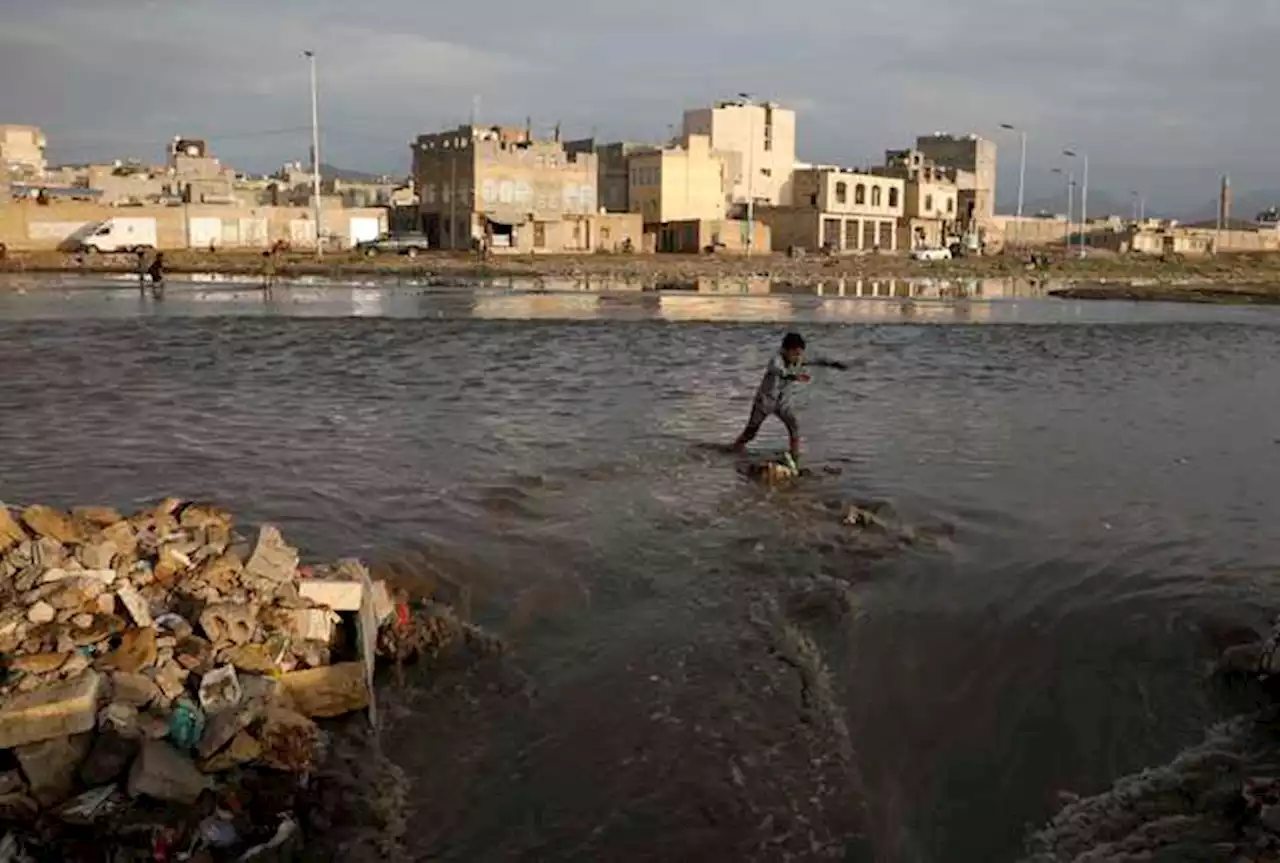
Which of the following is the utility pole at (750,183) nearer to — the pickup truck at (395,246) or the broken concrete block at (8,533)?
the pickup truck at (395,246)

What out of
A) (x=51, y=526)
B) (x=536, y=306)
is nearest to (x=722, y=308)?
(x=536, y=306)

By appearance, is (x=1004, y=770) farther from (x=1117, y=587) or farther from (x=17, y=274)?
(x=17, y=274)

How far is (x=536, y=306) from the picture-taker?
39031 millimetres

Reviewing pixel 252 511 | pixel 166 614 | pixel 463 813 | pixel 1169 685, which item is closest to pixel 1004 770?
pixel 1169 685

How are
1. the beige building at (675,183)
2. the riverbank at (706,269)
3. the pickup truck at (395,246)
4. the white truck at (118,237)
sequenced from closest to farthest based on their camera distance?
the riverbank at (706,269) < the white truck at (118,237) < the pickup truck at (395,246) < the beige building at (675,183)

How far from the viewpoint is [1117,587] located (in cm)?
852

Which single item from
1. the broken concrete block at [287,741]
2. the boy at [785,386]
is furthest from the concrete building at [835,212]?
the broken concrete block at [287,741]

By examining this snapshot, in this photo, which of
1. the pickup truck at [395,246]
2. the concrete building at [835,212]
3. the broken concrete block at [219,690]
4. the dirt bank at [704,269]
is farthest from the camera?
the concrete building at [835,212]

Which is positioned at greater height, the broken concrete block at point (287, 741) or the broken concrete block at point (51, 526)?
the broken concrete block at point (51, 526)

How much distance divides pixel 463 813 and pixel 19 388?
16094 mm

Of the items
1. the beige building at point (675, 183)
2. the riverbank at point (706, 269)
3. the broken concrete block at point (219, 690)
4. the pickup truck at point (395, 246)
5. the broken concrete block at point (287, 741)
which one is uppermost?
the beige building at point (675, 183)

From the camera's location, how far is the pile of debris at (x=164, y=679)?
16.3 feet

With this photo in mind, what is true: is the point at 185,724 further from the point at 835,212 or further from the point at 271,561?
the point at 835,212

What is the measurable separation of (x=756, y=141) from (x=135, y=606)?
9524 cm
